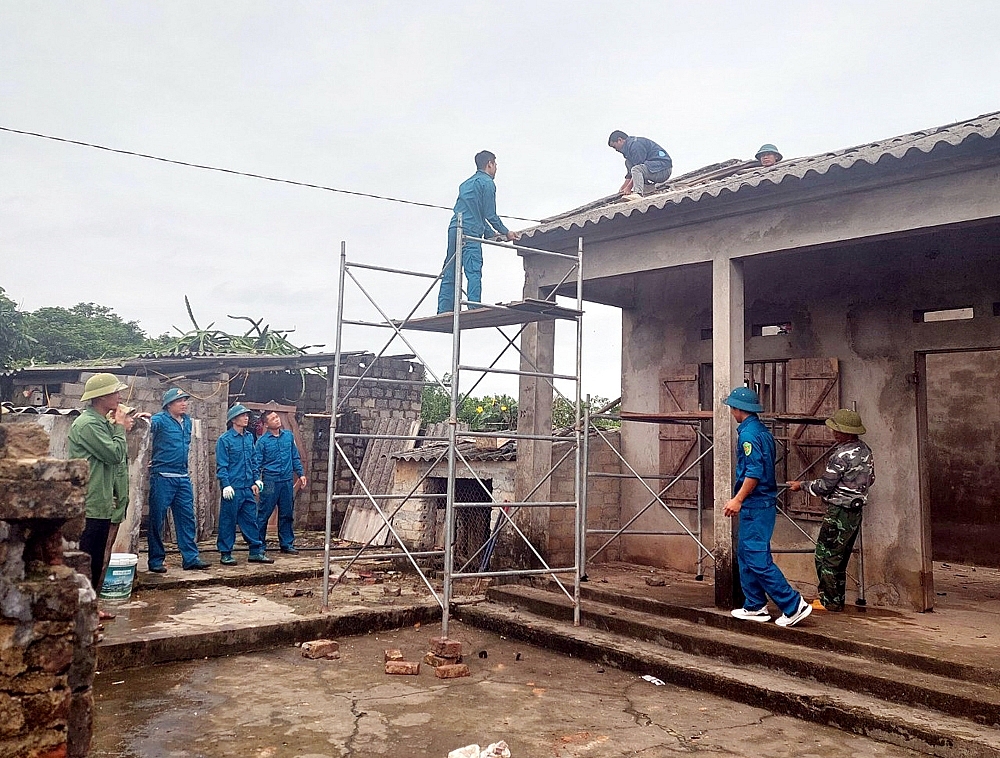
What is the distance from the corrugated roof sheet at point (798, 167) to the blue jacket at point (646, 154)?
0.54 metres

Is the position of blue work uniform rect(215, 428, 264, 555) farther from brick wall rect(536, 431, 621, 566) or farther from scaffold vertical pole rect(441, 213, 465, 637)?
scaffold vertical pole rect(441, 213, 465, 637)

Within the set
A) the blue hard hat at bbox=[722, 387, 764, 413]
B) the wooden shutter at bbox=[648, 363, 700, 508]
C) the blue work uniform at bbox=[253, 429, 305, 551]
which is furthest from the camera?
the blue work uniform at bbox=[253, 429, 305, 551]

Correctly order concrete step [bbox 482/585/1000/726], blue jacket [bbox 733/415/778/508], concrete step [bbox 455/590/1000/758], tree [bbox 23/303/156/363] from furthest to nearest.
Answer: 1. tree [bbox 23/303/156/363]
2. blue jacket [bbox 733/415/778/508]
3. concrete step [bbox 482/585/1000/726]
4. concrete step [bbox 455/590/1000/758]

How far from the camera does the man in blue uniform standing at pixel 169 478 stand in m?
8.48

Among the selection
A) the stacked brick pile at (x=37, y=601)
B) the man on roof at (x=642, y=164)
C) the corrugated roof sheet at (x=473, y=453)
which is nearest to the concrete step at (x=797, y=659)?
the corrugated roof sheet at (x=473, y=453)

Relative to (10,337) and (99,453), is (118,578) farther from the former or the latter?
(10,337)

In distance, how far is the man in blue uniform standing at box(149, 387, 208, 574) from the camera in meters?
8.48

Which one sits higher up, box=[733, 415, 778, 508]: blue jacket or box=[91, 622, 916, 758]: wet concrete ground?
box=[733, 415, 778, 508]: blue jacket

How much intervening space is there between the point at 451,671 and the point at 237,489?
5.26 m

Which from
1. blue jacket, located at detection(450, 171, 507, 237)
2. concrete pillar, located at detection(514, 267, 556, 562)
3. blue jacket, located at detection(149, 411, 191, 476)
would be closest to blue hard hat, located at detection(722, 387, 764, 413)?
concrete pillar, located at detection(514, 267, 556, 562)

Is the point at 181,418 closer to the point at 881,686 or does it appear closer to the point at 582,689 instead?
the point at 582,689

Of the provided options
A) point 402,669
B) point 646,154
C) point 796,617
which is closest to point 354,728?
point 402,669

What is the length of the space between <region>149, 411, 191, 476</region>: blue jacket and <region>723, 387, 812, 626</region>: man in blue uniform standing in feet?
18.5

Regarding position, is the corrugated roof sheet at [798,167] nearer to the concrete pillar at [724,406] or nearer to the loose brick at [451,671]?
the concrete pillar at [724,406]
